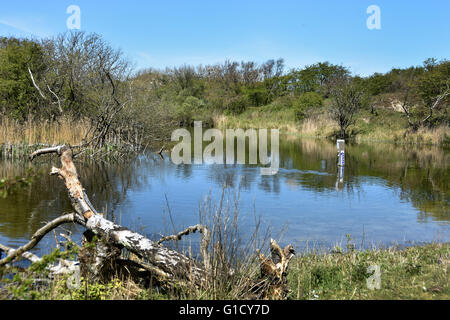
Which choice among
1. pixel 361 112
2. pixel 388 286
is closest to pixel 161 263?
pixel 388 286

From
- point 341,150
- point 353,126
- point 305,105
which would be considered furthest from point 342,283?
point 305,105

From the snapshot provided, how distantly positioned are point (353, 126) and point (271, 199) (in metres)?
22.1

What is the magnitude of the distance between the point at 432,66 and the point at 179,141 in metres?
22.1

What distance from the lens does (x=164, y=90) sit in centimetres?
4188

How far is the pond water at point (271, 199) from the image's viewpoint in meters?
7.10

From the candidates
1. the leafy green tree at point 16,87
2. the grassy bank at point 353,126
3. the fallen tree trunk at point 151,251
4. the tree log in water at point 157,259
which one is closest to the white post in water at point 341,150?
the tree log in water at point 157,259

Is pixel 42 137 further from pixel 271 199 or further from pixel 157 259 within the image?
pixel 157 259

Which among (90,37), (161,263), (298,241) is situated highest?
(90,37)

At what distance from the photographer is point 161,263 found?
3.96 metres

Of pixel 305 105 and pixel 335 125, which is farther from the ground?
pixel 305 105

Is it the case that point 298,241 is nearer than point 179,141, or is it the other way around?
point 298,241

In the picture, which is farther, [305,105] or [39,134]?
[305,105]

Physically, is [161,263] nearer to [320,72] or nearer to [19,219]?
[19,219]

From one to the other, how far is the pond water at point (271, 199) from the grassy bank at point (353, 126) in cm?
1092
